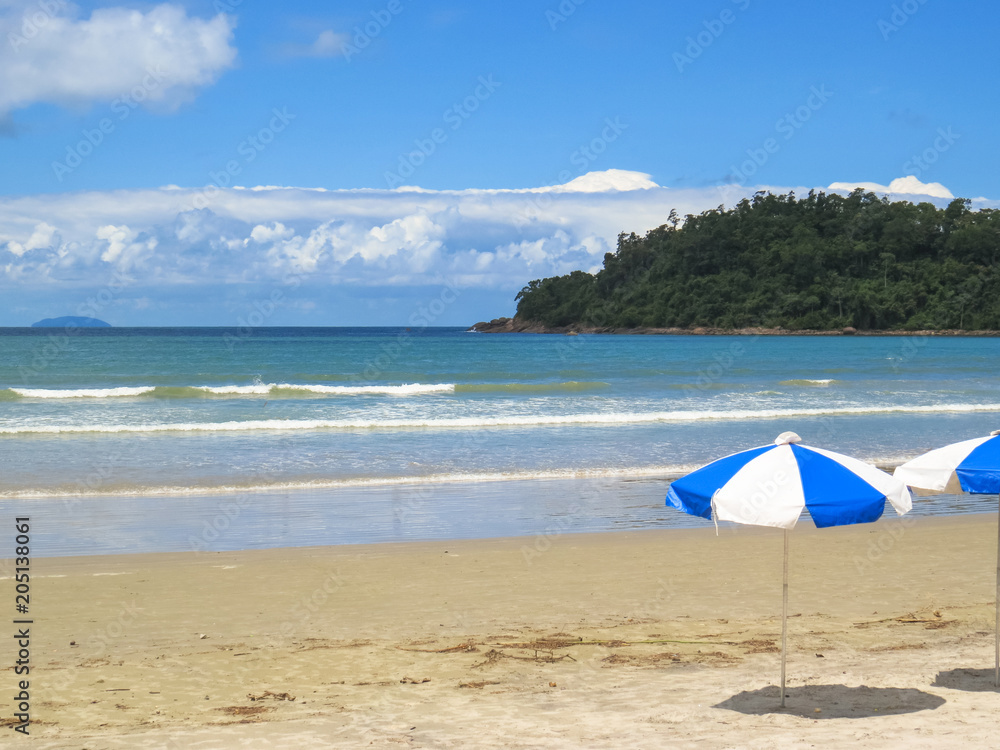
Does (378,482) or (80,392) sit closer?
(378,482)

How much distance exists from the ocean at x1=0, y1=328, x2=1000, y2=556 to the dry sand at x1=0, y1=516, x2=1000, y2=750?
160 cm

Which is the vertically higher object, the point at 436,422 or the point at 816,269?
the point at 816,269

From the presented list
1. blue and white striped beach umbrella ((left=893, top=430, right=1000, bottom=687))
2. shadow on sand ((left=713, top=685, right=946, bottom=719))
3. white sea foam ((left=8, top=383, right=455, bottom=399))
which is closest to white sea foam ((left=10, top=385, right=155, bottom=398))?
white sea foam ((left=8, top=383, right=455, bottom=399))

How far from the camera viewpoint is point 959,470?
5070 mm

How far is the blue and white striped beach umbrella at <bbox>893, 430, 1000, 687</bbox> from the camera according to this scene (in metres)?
5.00

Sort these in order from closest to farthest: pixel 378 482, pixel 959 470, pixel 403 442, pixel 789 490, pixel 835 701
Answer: pixel 789 490, pixel 959 470, pixel 835 701, pixel 378 482, pixel 403 442

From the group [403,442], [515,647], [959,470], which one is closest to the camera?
[959,470]

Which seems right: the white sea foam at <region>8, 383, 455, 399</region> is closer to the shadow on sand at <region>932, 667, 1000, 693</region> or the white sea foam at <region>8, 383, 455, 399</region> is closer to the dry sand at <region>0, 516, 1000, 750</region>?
the dry sand at <region>0, 516, 1000, 750</region>

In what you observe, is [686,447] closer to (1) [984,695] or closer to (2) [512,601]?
(2) [512,601]

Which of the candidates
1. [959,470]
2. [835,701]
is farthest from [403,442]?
[959,470]

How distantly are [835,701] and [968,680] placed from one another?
1.13 metres

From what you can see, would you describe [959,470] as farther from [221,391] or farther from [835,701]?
[221,391]

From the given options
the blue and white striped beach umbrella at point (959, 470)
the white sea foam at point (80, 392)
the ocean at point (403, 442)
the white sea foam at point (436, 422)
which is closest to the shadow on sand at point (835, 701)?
the blue and white striped beach umbrella at point (959, 470)

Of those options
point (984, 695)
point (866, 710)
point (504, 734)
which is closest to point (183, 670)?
point (504, 734)
